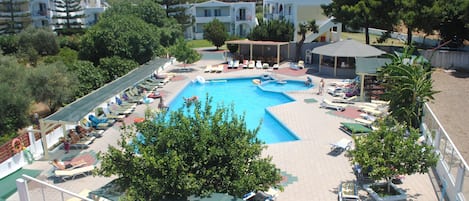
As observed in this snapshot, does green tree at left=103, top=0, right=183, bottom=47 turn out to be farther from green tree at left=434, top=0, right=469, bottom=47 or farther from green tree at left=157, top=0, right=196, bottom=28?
green tree at left=434, top=0, right=469, bottom=47

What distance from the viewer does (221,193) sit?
9031 mm

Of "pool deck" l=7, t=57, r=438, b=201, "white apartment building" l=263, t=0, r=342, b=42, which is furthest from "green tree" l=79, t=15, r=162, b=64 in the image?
"white apartment building" l=263, t=0, r=342, b=42

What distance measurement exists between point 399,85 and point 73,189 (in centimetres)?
1403

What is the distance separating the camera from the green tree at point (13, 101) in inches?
706

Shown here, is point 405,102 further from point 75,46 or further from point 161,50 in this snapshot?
point 75,46

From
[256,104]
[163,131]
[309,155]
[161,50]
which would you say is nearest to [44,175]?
[163,131]

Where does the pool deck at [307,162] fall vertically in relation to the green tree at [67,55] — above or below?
below

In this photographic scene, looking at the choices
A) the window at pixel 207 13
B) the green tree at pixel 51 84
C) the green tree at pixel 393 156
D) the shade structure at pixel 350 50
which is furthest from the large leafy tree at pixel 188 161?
the window at pixel 207 13

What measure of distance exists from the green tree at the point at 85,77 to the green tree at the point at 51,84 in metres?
Answer: 1.72

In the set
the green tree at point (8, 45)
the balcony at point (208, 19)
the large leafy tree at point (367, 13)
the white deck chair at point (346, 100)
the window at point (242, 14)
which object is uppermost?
the window at point (242, 14)

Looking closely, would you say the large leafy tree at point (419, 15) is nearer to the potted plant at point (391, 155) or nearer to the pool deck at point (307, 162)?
the pool deck at point (307, 162)

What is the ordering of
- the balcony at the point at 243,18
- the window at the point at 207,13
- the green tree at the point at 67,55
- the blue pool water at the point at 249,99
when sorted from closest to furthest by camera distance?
the blue pool water at the point at 249,99 < the green tree at the point at 67,55 < the balcony at the point at 243,18 < the window at the point at 207,13

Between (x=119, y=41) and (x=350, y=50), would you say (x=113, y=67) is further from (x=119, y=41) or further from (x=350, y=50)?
(x=350, y=50)

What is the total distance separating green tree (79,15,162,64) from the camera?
31781 millimetres
